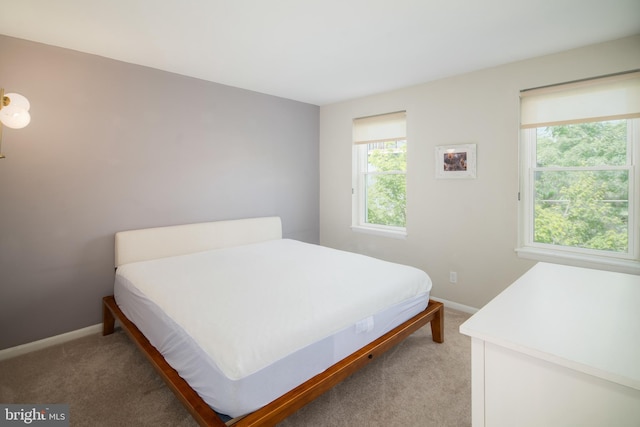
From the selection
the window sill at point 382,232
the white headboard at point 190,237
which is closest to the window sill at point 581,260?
the window sill at point 382,232

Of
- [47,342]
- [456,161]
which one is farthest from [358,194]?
[47,342]

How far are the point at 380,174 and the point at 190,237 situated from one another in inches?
96.5

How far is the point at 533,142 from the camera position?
→ 2.97 metres

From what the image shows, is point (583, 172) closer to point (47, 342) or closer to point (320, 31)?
point (320, 31)

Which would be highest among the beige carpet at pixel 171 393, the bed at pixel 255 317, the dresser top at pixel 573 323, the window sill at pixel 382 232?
the window sill at pixel 382 232

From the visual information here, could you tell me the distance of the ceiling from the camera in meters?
2.01

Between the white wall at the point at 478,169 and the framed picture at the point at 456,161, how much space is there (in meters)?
0.06

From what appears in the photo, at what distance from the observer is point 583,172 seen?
2713mm

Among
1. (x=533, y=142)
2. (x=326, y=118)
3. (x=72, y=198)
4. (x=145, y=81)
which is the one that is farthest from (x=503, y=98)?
(x=72, y=198)

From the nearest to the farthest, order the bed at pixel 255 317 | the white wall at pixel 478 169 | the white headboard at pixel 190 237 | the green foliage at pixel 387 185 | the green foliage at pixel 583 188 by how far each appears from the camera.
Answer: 1. the bed at pixel 255 317
2. the green foliage at pixel 583 188
3. the white wall at pixel 478 169
4. the white headboard at pixel 190 237
5. the green foliage at pixel 387 185

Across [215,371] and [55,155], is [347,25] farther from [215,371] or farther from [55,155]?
[55,155]

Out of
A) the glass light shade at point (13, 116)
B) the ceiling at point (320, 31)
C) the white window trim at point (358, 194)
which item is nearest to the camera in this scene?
the ceiling at point (320, 31)

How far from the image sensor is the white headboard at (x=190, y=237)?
292 cm

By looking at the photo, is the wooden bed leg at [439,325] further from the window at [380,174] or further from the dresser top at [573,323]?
the window at [380,174]
